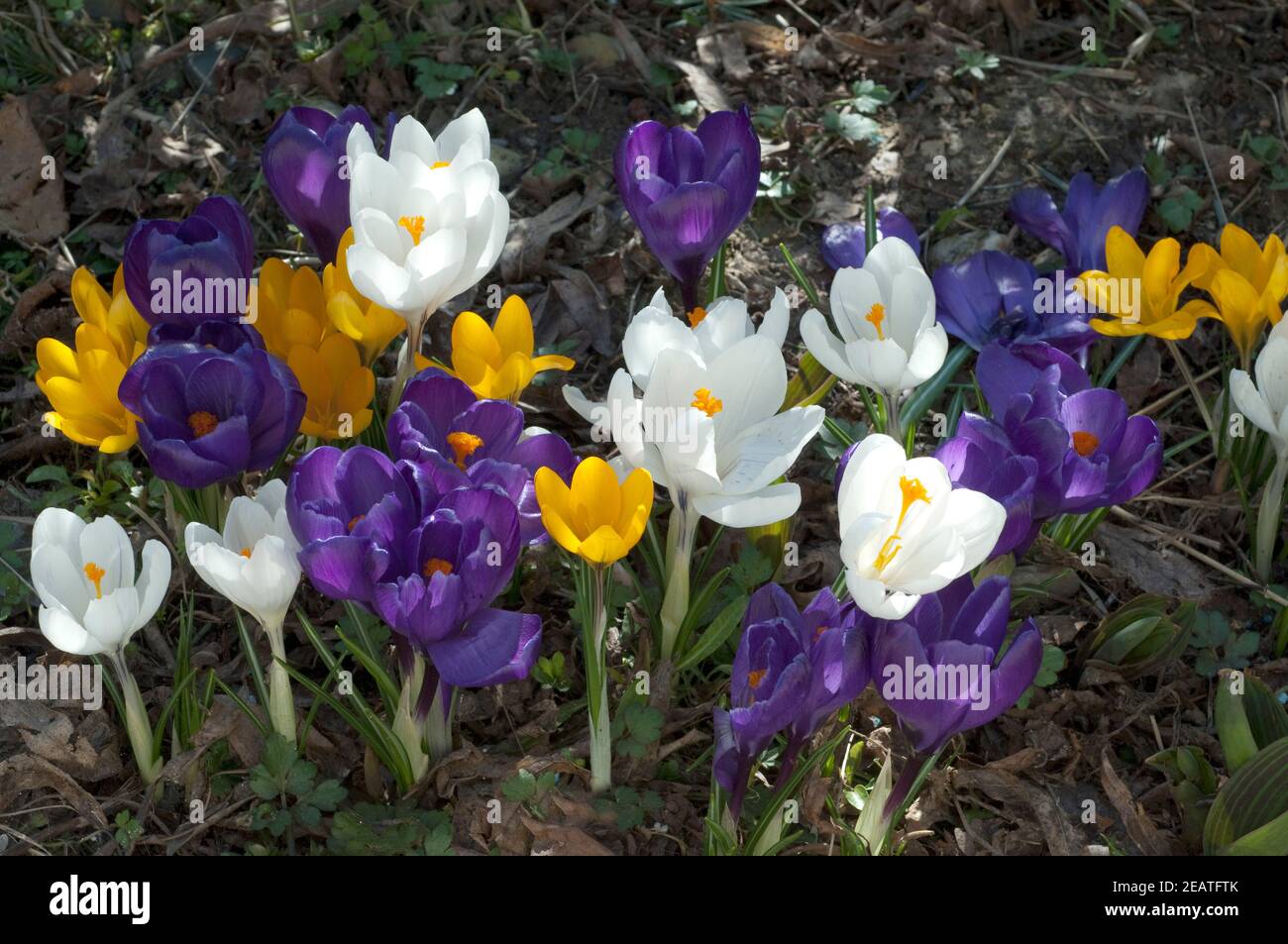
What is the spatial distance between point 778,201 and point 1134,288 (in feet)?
2.45

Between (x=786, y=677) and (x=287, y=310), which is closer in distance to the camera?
(x=786, y=677)

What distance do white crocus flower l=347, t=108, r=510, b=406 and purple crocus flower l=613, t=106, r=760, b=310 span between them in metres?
0.27

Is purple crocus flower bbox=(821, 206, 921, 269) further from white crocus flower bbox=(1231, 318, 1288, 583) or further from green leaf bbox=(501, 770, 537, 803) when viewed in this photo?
green leaf bbox=(501, 770, 537, 803)

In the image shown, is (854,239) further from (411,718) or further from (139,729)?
(139,729)

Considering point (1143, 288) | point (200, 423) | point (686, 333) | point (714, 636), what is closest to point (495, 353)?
point (686, 333)

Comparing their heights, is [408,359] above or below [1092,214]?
below

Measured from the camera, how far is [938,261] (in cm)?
281

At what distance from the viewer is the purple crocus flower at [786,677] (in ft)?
5.64

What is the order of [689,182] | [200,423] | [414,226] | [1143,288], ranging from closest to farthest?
[200,423] → [414,226] → [689,182] → [1143,288]

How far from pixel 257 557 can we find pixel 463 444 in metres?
0.31

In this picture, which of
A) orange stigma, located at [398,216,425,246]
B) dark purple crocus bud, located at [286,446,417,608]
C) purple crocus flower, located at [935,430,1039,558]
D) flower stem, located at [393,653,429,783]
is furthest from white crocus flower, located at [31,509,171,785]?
purple crocus flower, located at [935,430,1039,558]

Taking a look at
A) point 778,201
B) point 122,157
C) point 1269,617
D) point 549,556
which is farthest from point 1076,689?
point 122,157

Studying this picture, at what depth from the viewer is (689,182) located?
226 centimetres

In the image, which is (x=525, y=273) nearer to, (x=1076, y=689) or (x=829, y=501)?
(x=829, y=501)
